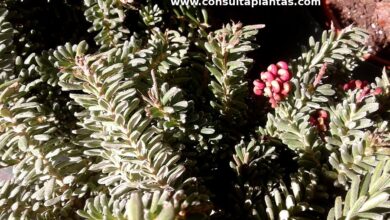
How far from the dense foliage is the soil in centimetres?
60

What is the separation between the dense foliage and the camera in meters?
0.70

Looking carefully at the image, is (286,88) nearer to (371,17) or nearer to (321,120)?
(321,120)

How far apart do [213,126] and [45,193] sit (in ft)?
1.22

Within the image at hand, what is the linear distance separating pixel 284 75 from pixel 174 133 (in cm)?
28

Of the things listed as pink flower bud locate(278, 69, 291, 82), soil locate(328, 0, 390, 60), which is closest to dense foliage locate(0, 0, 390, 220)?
pink flower bud locate(278, 69, 291, 82)

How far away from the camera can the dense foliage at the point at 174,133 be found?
70cm

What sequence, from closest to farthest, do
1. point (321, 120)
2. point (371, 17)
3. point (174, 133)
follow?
point (174, 133)
point (321, 120)
point (371, 17)

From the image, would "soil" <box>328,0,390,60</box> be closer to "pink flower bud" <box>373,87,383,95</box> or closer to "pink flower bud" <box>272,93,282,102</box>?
"pink flower bud" <box>373,87,383,95</box>

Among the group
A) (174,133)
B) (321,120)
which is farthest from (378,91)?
(174,133)

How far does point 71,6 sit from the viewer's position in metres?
1.24

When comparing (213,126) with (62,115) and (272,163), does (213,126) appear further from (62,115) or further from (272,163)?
(62,115)

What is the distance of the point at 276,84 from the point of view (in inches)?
37.7

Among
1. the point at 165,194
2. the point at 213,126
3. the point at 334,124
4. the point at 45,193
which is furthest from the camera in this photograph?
the point at 213,126

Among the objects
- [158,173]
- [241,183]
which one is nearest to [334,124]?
[241,183]
